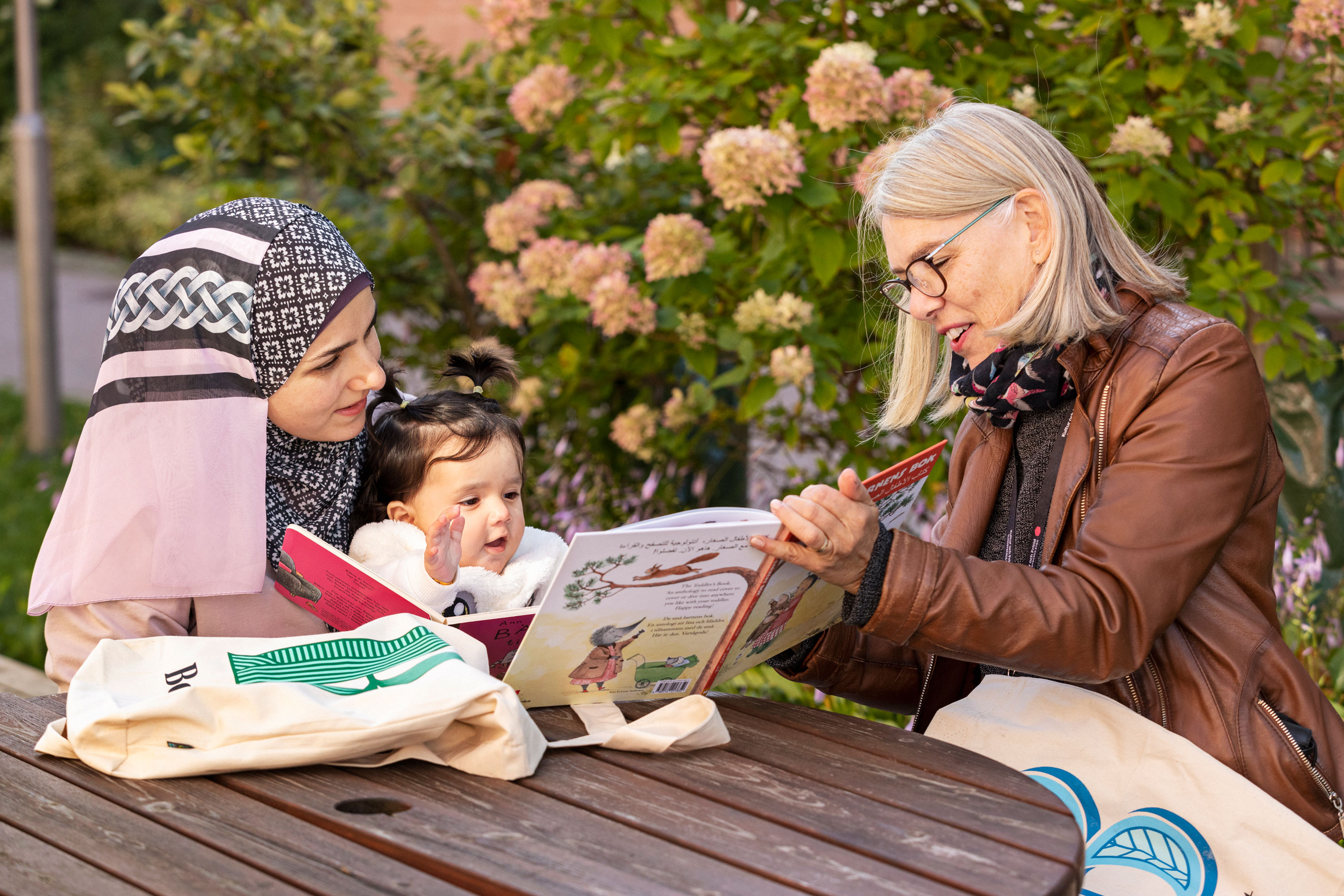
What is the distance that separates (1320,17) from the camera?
10.1ft

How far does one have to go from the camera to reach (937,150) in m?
2.11

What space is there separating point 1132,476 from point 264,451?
130 cm

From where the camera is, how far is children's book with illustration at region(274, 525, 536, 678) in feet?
5.85

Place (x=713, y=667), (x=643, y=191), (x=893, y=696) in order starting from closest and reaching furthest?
(x=713, y=667) < (x=893, y=696) < (x=643, y=191)

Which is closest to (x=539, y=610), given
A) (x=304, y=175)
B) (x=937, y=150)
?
(x=937, y=150)

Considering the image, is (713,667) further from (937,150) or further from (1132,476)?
(937,150)

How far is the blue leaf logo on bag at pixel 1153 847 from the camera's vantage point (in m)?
1.79

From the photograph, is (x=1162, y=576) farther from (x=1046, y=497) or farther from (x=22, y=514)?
(x=22, y=514)

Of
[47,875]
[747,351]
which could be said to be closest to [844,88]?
[747,351]

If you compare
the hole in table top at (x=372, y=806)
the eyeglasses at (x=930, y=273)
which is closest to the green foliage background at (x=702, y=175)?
the eyeglasses at (x=930, y=273)

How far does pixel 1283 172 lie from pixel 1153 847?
2141 millimetres

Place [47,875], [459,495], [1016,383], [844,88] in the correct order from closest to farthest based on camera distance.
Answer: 1. [47,875]
2. [1016,383]
3. [459,495]
4. [844,88]

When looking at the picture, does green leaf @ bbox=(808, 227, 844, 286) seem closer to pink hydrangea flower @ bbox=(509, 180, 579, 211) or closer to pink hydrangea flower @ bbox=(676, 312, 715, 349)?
pink hydrangea flower @ bbox=(676, 312, 715, 349)

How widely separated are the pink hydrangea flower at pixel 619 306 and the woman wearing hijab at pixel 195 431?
59.5 inches
